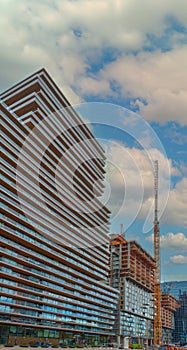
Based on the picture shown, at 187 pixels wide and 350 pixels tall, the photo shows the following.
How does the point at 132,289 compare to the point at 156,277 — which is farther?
the point at 156,277

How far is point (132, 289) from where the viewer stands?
166000mm

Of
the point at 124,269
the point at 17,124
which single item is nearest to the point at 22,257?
the point at 17,124

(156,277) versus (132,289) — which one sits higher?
(156,277)

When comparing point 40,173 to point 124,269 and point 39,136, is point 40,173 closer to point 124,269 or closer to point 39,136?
point 39,136

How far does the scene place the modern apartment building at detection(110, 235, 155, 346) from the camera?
15275cm

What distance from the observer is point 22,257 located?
75938 mm

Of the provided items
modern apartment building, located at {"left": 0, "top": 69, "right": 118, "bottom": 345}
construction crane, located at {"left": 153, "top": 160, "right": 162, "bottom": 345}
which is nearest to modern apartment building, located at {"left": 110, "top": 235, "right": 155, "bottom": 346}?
construction crane, located at {"left": 153, "top": 160, "right": 162, "bottom": 345}

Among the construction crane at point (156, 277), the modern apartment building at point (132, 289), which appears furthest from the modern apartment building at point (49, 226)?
the construction crane at point (156, 277)

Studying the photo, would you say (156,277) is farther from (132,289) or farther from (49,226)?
(49,226)

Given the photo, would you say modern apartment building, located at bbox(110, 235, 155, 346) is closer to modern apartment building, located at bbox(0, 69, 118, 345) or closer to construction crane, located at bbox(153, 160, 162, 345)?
construction crane, located at bbox(153, 160, 162, 345)

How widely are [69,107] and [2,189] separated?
49.6m

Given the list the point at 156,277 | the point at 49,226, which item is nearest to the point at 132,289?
the point at 156,277

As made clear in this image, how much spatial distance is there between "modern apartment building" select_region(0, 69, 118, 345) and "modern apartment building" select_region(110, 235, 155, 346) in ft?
91.2

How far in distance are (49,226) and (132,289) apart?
304 feet
